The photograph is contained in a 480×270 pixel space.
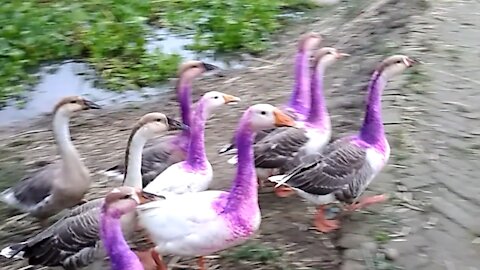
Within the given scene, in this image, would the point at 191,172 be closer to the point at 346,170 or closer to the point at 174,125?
the point at 174,125

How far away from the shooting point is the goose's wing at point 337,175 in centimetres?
383

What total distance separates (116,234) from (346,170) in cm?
134

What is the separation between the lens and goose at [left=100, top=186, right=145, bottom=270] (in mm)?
2936

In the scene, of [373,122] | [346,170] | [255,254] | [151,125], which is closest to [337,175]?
[346,170]

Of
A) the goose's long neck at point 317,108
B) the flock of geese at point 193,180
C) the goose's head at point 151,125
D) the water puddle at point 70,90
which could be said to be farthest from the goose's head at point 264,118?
the water puddle at point 70,90

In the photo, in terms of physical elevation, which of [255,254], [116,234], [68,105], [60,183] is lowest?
[255,254]

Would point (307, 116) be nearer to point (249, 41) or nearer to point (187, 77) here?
point (187, 77)

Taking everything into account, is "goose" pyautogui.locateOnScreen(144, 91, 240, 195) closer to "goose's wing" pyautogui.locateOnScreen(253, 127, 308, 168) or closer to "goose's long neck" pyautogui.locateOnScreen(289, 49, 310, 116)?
"goose's wing" pyautogui.locateOnScreen(253, 127, 308, 168)

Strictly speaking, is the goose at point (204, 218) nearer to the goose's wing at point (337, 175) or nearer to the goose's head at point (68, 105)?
the goose's wing at point (337, 175)

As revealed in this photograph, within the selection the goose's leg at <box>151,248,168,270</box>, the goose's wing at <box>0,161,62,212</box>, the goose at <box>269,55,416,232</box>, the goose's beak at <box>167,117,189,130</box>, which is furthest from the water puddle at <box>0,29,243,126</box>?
the goose's leg at <box>151,248,168,270</box>

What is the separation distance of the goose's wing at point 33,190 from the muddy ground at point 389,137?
6.8 inches

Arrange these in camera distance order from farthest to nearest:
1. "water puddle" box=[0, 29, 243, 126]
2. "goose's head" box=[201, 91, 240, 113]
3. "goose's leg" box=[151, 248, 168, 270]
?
"water puddle" box=[0, 29, 243, 126] → "goose's head" box=[201, 91, 240, 113] → "goose's leg" box=[151, 248, 168, 270]

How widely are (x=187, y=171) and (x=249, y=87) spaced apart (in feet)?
7.68

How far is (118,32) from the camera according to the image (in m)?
7.16
